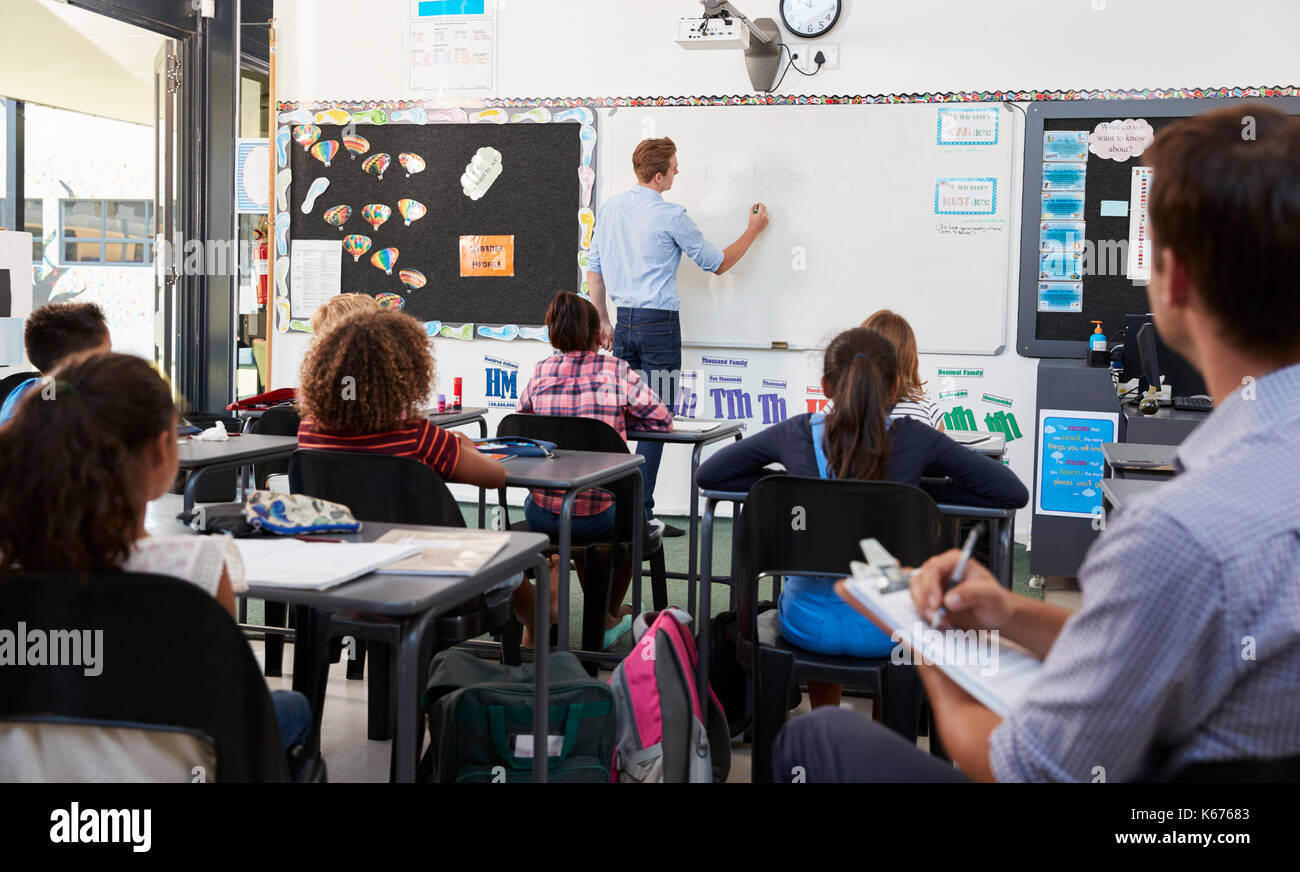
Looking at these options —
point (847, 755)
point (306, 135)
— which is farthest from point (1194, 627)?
point (306, 135)

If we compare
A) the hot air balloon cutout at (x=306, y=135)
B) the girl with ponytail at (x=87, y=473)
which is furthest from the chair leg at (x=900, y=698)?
the hot air balloon cutout at (x=306, y=135)

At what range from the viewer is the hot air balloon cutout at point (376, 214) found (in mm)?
6059

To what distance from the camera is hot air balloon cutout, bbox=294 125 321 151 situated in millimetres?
6129

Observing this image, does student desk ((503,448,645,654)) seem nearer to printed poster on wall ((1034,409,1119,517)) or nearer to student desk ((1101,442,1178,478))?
student desk ((1101,442,1178,478))

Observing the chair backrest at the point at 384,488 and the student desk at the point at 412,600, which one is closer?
the student desk at the point at 412,600

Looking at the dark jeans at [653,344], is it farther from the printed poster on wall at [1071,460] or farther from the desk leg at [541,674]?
the desk leg at [541,674]

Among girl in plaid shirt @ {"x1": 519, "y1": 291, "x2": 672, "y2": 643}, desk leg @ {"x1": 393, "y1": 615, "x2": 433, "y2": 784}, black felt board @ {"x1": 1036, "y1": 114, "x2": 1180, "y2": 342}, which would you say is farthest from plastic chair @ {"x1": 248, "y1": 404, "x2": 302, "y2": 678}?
black felt board @ {"x1": 1036, "y1": 114, "x2": 1180, "y2": 342}

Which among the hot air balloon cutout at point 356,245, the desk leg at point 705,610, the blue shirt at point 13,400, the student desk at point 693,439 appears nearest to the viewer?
the desk leg at point 705,610

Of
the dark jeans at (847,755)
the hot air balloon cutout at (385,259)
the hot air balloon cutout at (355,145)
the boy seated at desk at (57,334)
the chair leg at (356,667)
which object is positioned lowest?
the chair leg at (356,667)

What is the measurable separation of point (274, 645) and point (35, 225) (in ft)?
10.2

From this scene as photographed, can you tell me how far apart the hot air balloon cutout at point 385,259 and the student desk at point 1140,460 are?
13.2 feet
